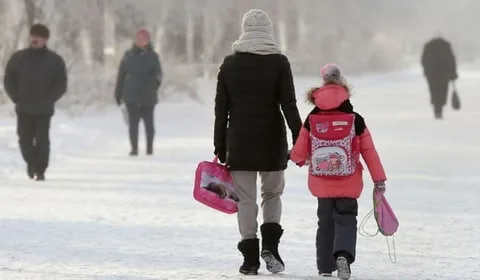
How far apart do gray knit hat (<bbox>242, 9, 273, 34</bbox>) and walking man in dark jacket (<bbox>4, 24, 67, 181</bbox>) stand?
21.5ft

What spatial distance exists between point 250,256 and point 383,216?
833 millimetres

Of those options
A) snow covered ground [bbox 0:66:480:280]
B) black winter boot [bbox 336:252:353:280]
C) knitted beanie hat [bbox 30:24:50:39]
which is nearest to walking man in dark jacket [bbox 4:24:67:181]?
knitted beanie hat [bbox 30:24:50:39]

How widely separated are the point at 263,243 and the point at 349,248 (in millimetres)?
587

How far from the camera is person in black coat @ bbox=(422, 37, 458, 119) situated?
26.5 meters

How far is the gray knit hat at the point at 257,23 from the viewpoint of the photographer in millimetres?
7855

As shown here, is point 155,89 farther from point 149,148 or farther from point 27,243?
point 27,243

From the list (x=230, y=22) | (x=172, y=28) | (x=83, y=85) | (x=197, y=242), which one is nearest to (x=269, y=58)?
(x=197, y=242)

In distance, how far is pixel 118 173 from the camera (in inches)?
610

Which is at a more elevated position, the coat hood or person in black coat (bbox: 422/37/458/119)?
the coat hood

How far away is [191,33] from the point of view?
53.9 meters

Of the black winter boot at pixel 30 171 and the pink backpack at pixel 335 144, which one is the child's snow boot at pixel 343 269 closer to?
the pink backpack at pixel 335 144

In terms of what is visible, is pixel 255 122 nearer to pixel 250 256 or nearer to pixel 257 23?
pixel 257 23

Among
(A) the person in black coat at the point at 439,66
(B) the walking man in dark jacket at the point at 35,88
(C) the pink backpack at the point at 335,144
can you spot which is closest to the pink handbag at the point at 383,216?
(C) the pink backpack at the point at 335,144

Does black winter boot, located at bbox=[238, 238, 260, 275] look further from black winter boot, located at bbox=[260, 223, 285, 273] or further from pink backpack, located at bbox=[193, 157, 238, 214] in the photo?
pink backpack, located at bbox=[193, 157, 238, 214]
